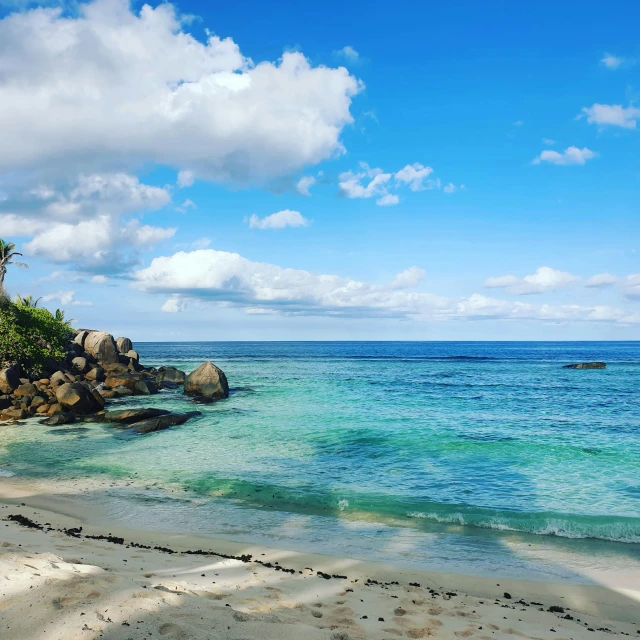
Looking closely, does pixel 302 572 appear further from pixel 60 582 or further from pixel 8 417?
pixel 8 417

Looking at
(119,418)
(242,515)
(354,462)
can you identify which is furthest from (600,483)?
(119,418)

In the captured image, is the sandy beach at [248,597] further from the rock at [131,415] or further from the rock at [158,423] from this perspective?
the rock at [131,415]

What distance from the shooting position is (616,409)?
31859mm

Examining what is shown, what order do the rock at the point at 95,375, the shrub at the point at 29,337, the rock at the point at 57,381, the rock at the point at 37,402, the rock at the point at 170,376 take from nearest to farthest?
the rock at the point at 37,402 → the rock at the point at 57,381 → the shrub at the point at 29,337 → the rock at the point at 95,375 → the rock at the point at 170,376

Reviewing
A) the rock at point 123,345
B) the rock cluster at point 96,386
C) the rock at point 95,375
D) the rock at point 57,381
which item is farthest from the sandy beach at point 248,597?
the rock at point 123,345

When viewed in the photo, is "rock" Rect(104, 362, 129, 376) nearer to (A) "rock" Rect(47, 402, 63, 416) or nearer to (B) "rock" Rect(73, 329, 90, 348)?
(B) "rock" Rect(73, 329, 90, 348)

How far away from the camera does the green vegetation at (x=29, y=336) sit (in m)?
33.6

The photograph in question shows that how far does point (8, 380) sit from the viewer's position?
30609mm

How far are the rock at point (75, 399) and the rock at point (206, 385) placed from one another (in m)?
8.91

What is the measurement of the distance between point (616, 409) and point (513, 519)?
24190mm

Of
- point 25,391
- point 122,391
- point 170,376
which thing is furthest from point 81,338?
point 25,391

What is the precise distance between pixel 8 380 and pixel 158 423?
13075 millimetres

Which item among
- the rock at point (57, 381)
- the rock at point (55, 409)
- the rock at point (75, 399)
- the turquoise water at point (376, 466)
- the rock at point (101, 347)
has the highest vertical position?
the rock at point (101, 347)

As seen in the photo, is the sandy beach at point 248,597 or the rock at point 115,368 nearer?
the sandy beach at point 248,597
